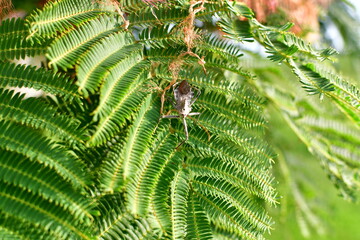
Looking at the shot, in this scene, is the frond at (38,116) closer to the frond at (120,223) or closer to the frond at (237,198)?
the frond at (120,223)

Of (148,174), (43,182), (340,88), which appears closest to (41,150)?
(43,182)

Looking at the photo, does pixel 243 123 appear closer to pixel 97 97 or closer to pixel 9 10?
pixel 97 97

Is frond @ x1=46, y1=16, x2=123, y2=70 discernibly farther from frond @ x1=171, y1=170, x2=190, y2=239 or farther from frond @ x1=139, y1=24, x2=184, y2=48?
frond @ x1=171, y1=170, x2=190, y2=239

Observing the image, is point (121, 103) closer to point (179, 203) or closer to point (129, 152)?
point (129, 152)

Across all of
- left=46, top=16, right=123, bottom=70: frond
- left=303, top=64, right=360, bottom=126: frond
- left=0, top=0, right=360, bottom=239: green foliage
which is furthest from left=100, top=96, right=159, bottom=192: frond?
left=303, top=64, right=360, bottom=126: frond

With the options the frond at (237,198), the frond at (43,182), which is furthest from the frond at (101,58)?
the frond at (237,198)

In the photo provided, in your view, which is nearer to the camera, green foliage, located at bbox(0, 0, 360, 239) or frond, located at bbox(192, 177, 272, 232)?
green foliage, located at bbox(0, 0, 360, 239)
